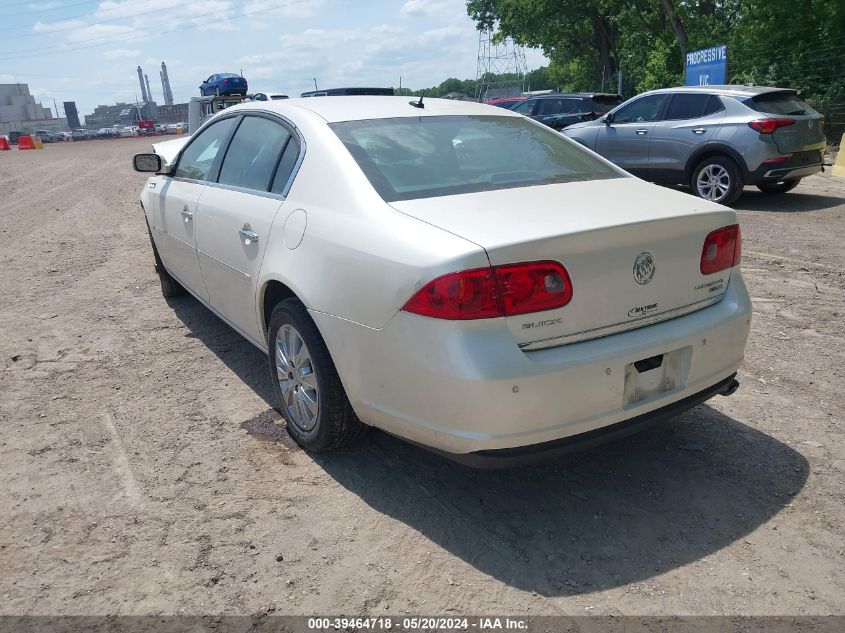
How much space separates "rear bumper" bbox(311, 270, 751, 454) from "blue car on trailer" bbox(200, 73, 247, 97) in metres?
24.9

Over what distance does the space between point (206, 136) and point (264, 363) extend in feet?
5.44

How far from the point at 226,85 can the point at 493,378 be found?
84.9ft

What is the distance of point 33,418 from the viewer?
4086 mm

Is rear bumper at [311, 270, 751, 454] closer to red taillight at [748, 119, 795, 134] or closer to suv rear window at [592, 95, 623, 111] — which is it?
red taillight at [748, 119, 795, 134]

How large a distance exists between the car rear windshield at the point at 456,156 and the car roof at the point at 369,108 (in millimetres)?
89

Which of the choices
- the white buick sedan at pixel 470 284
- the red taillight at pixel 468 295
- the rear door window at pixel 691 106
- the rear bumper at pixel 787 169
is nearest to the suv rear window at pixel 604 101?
the rear door window at pixel 691 106

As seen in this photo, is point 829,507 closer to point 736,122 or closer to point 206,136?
point 206,136

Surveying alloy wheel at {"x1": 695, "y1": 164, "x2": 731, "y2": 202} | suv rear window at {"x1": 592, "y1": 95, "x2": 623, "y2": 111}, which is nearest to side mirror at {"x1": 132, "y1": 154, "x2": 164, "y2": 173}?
alloy wheel at {"x1": 695, "y1": 164, "x2": 731, "y2": 202}

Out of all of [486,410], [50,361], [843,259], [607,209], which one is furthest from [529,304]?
[843,259]

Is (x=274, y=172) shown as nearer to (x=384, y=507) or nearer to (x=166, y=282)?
(x=384, y=507)

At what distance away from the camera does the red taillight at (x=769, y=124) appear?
31.1 ft

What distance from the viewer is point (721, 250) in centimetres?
317

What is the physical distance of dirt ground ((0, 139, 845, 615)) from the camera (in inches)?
99.9

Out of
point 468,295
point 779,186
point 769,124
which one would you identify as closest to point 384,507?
point 468,295
